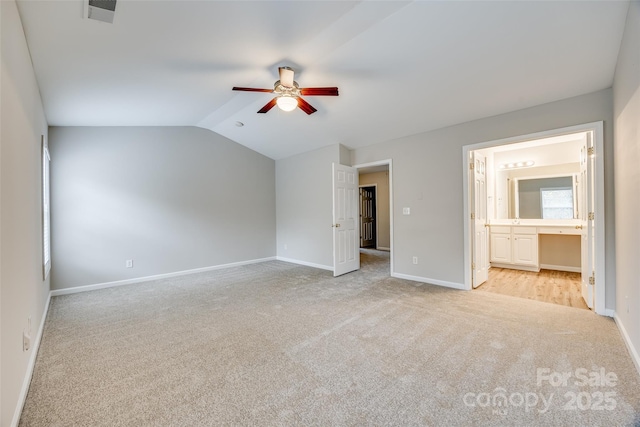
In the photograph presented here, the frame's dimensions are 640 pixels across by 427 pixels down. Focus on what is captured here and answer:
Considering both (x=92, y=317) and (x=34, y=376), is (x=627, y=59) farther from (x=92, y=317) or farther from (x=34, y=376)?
(x=92, y=317)

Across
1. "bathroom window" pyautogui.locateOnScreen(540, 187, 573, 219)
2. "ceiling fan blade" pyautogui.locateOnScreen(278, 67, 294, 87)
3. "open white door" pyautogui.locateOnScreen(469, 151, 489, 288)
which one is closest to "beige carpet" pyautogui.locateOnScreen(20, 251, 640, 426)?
"open white door" pyautogui.locateOnScreen(469, 151, 489, 288)

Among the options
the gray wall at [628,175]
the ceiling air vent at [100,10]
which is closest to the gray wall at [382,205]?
the gray wall at [628,175]

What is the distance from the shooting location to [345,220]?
5059 millimetres

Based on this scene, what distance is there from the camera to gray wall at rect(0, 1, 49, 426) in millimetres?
1523

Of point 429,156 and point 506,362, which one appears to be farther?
point 429,156

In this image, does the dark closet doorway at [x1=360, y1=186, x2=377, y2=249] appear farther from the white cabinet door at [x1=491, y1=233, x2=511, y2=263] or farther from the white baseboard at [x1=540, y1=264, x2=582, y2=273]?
the white baseboard at [x1=540, y1=264, x2=582, y2=273]

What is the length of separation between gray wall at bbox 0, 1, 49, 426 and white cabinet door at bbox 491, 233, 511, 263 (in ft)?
21.3

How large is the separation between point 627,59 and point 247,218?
574 cm

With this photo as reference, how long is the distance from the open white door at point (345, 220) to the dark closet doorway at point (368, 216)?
134 inches

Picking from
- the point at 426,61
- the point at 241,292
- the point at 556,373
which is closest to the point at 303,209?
the point at 241,292

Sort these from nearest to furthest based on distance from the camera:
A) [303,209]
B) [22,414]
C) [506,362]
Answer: [22,414]
[506,362]
[303,209]

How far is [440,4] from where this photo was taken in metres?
2.14

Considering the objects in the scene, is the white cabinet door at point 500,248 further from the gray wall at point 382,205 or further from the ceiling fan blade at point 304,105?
the ceiling fan blade at point 304,105

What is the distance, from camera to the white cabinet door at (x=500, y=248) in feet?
17.4
